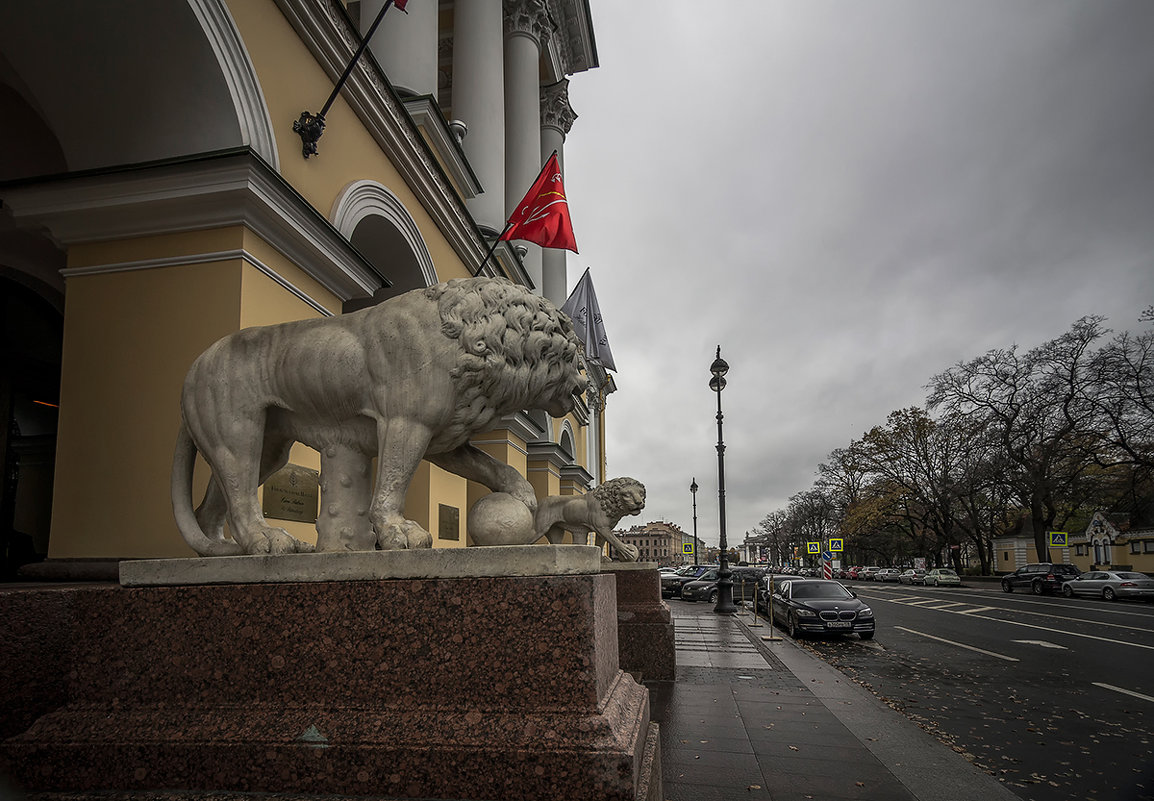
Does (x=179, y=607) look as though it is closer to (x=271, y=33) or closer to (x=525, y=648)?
(x=525, y=648)

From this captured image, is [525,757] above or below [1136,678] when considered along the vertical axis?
above

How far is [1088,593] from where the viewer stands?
94.6 ft

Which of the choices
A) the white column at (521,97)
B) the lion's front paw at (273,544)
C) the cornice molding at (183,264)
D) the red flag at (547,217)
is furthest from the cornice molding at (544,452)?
the lion's front paw at (273,544)

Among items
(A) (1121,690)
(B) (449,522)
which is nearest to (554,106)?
(B) (449,522)

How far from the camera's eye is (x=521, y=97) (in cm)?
1720

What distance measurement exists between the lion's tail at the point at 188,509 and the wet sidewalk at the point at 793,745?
9.76 ft

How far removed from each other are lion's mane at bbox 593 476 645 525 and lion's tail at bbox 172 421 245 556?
4401mm

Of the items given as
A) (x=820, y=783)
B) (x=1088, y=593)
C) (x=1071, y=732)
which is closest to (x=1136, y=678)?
(x=1071, y=732)

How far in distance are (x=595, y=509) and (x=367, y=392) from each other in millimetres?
4399

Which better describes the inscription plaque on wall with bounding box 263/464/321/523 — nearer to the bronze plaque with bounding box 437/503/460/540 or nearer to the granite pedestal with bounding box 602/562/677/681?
the granite pedestal with bounding box 602/562/677/681

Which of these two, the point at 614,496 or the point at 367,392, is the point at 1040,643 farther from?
the point at 367,392

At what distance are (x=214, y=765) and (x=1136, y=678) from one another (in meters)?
12.6

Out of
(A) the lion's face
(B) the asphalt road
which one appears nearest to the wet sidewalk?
(B) the asphalt road

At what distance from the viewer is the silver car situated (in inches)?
1024
